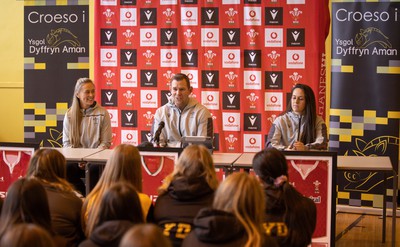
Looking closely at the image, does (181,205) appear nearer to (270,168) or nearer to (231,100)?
(270,168)

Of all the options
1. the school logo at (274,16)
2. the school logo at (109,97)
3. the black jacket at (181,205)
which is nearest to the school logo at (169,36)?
Result: the school logo at (109,97)

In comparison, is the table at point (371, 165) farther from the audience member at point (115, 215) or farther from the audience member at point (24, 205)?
the audience member at point (24, 205)

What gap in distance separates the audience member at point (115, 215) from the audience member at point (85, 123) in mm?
3406

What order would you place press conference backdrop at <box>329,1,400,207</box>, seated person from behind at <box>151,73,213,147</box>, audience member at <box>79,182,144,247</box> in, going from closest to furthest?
1. audience member at <box>79,182,144,247</box>
2. seated person from behind at <box>151,73,213,147</box>
3. press conference backdrop at <box>329,1,400,207</box>

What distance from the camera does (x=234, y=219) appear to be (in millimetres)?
2678

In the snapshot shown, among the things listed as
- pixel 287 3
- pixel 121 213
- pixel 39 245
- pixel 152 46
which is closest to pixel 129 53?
pixel 152 46

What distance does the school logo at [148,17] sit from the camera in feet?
23.4

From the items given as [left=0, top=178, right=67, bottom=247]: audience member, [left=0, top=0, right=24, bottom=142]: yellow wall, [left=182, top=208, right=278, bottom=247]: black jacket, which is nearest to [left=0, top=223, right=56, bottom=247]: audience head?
[left=0, top=178, right=67, bottom=247]: audience member

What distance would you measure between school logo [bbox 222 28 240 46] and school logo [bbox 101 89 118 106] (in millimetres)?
1341

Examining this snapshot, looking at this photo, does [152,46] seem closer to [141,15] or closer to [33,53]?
[141,15]

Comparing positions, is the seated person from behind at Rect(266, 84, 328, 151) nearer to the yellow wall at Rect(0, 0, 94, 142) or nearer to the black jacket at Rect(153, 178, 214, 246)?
the black jacket at Rect(153, 178, 214, 246)

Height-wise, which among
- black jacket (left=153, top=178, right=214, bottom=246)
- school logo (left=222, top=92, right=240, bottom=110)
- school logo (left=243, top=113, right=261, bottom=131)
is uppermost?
school logo (left=222, top=92, right=240, bottom=110)

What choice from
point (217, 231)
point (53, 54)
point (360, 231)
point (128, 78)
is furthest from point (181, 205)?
point (53, 54)

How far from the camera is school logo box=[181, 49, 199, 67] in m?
7.04
